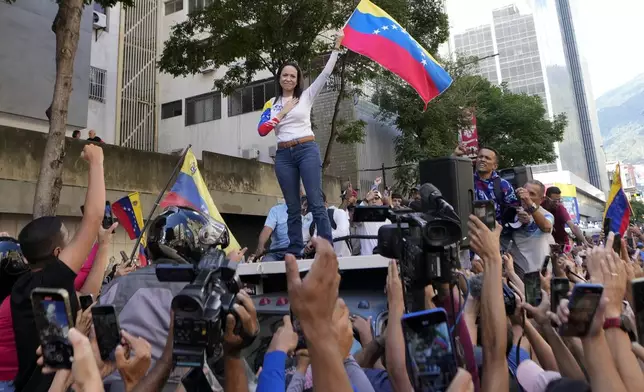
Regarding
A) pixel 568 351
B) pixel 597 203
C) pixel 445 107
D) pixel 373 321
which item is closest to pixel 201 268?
pixel 568 351

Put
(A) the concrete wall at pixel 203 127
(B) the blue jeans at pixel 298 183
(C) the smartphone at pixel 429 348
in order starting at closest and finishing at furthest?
(C) the smartphone at pixel 429 348
(B) the blue jeans at pixel 298 183
(A) the concrete wall at pixel 203 127

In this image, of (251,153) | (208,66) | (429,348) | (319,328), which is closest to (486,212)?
(429,348)

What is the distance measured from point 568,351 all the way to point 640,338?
30 cm

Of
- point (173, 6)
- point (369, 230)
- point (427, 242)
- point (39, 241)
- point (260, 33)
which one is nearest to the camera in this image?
point (427, 242)

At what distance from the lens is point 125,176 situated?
11602 mm

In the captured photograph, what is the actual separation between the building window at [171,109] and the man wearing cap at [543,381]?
2036cm

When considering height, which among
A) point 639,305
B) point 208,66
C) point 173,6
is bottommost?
point 639,305

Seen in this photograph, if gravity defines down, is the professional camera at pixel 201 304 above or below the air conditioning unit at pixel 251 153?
below

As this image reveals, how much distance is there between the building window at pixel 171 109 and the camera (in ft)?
69.1

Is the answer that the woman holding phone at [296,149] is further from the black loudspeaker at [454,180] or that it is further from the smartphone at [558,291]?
the smartphone at [558,291]

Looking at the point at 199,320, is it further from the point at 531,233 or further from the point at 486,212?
the point at 531,233

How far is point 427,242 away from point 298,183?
2.94 m

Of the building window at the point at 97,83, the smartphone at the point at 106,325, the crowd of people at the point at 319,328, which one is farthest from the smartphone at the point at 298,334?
the building window at the point at 97,83

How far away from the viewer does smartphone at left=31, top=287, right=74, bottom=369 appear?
1669 millimetres
